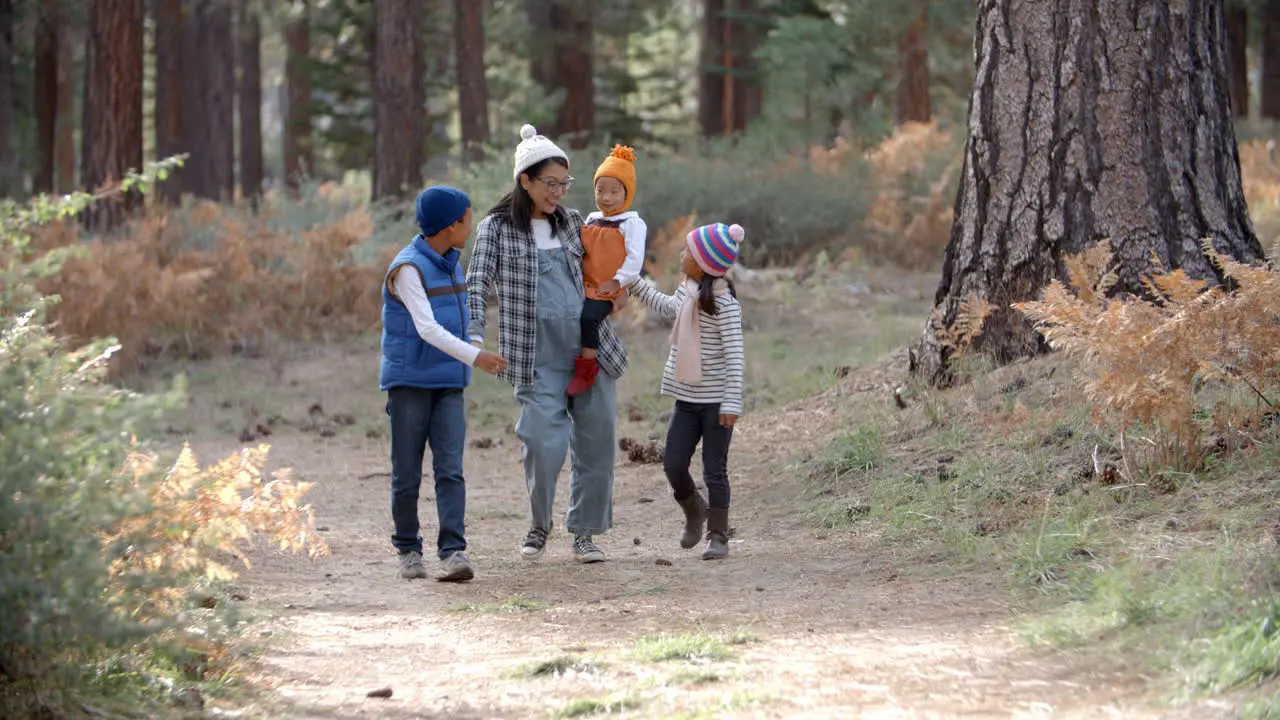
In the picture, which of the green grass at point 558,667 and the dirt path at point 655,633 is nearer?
the dirt path at point 655,633

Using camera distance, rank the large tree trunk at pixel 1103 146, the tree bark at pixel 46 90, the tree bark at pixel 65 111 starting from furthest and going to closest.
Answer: the tree bark at pixel 65 111 < the tree bark at pixel 46 90 < the large tree trunk at pixel 1103 146

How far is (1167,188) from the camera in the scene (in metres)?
7.70

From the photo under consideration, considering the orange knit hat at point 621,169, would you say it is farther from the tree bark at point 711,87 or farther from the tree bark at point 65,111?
the tree bark at point 65,111

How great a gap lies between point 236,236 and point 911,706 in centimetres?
1187

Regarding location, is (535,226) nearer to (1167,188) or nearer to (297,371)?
(1167,188)

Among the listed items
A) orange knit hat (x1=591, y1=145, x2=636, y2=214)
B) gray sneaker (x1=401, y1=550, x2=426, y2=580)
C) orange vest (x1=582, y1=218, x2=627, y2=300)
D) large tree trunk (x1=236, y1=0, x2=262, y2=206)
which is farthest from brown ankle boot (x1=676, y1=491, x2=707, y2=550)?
large tree trunk (x1=236, y1=0, x2=262, y2=206)

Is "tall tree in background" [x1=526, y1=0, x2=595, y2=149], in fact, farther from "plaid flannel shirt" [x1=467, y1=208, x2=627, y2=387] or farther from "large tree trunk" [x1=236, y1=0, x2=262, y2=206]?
"plaid flannel shirt" [x1=467, y1=208, x2=627, y2=387]

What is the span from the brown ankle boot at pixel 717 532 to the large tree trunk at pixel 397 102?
13450mm

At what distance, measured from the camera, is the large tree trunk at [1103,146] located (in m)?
7.70

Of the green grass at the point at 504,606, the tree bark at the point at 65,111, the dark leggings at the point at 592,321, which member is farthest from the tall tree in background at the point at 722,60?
the green grass at the point at 504,606

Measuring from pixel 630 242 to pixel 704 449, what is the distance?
986 mm

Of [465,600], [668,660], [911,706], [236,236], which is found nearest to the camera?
[911,706]

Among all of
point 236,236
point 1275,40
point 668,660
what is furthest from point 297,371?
point 1275,40

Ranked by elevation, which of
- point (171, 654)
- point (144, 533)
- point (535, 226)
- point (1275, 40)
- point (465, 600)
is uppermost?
point (1275, 40)
